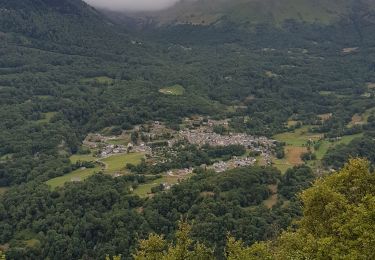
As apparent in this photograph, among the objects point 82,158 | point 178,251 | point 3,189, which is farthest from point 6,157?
point 178,251

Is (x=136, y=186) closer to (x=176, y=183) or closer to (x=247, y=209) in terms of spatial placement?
(x=176, y=183)

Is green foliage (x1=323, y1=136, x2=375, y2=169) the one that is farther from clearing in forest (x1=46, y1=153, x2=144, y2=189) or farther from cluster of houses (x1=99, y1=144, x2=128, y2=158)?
cluster of houses (x1=99, y1=144, x2=128, y2=158)

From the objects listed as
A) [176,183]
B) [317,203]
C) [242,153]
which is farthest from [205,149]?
[317,203]

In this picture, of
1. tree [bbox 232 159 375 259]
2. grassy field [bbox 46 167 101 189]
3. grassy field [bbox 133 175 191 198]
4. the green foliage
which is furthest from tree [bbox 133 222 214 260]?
the green foliage

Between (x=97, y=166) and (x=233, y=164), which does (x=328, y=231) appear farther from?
(x=97, y=166)

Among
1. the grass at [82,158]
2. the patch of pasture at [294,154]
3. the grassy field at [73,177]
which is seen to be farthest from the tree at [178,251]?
the grass at [82,158]
